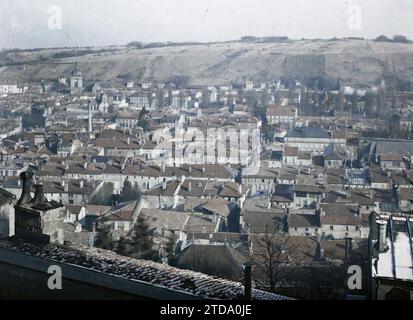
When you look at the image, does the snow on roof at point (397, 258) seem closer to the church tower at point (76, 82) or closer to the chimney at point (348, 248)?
the chimney at point (348, 248)

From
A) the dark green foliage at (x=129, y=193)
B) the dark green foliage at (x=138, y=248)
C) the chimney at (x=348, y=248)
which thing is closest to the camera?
the dark green foliage at (x=138, y=248)

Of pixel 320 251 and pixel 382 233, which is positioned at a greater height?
pixel 382 233

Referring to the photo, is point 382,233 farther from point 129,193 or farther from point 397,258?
point 129,193

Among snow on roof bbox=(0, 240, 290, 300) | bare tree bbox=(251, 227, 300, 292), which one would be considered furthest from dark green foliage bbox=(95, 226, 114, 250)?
snow on roof bbox=(0, 240, 290, 300)

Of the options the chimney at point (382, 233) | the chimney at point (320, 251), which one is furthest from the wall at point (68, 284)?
the chimney at point (320, 251)

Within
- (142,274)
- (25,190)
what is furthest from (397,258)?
(25,190)

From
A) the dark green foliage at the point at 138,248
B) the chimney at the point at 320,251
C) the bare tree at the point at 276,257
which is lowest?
the chimney at the point at 320,251

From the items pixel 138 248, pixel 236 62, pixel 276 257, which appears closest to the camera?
pixel 138 248

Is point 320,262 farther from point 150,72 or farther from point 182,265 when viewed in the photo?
point 150,72
